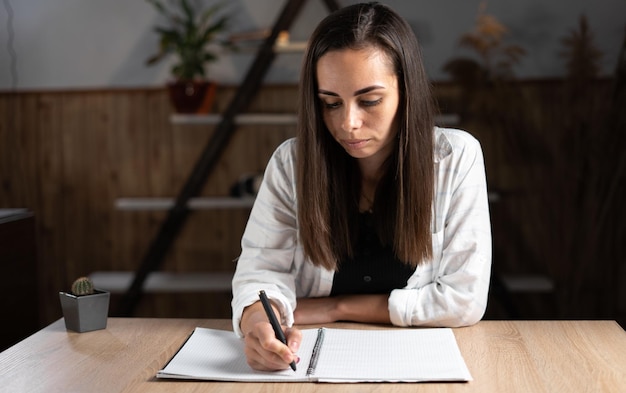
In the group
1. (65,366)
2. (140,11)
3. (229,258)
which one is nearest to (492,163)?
(229,258)

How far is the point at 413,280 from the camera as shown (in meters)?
1.78

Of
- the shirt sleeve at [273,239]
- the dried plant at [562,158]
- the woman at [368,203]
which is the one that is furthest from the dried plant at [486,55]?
the shirt sleeve at [273,239]

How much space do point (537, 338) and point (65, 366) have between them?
0.89 meters

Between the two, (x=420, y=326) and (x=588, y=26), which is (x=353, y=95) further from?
(x=588, y=26)

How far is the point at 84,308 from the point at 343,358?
0.57 metres

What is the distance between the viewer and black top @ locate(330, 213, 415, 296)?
1786mm

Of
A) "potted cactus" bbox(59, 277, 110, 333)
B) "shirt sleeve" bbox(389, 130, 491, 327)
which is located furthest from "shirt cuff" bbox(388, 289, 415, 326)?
"potted cactus" bbox(59, 277, 110, 333)

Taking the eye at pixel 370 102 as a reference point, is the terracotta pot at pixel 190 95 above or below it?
above

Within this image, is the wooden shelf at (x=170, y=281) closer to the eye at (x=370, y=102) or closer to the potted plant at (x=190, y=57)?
the potted plant at (x=190, y=57)

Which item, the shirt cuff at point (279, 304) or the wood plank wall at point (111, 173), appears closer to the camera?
the shirt cuff at point (279, 304)

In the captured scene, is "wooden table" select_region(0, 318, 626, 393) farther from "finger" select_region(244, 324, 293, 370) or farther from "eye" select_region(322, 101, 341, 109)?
"eye" select_region(322, 101, 341, 109)

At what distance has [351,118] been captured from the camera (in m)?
1.61

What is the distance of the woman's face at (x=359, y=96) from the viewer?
161cm

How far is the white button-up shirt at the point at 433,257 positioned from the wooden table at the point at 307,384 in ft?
0.24
